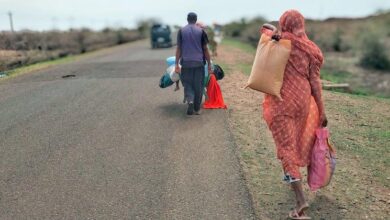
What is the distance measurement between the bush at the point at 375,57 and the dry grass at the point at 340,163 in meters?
20.4

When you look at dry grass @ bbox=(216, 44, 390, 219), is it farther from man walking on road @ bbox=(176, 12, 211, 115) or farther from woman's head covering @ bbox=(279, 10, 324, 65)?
woman's head covering @ bbox=(279, 10, 324, 65)

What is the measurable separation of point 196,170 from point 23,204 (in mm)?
2114

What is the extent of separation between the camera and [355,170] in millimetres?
6023

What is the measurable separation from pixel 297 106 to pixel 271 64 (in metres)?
0.50

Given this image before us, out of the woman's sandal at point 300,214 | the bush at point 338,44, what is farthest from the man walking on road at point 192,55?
the bush at point 338,44

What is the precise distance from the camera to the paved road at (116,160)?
488 cm

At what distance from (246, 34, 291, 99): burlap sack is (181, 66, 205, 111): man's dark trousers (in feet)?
12.2

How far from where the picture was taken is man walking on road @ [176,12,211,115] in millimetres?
8195

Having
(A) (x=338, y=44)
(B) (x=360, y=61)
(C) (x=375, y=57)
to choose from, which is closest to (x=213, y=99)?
(C) (x=375, y=57)

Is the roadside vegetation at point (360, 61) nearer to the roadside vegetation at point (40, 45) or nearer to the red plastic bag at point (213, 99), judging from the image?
the red plastic bag at point (213, 99)

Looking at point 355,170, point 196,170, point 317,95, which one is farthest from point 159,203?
point 355,170

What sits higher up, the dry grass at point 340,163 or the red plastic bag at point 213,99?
the red plastic bag at point 213,99

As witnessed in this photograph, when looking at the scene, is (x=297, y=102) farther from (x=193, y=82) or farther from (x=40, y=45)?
(x=40, y=45)

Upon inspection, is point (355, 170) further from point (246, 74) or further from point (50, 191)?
point (246, 74)
